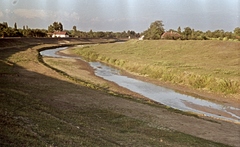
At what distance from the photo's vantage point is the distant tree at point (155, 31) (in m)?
134

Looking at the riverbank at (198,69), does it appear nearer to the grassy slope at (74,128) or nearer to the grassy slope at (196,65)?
the grassy slope at (196,65)

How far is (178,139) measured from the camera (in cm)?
1659

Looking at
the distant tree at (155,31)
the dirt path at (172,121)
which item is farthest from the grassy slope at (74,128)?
the distant tree at (155,31)

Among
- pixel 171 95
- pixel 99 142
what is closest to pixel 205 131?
pixel 99 142

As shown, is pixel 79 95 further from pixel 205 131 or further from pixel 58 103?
pixel 205 131

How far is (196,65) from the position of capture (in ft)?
178

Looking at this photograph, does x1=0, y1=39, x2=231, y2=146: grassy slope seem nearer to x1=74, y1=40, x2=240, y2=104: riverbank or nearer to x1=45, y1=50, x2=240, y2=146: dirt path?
x1=45, y1=50, x2=240, y2=146: dirt path

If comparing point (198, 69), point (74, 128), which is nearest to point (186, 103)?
point (198, 69)

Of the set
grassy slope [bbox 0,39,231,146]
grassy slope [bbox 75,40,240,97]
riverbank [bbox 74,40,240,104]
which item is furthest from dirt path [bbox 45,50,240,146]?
grassy slope [bbox 75,40,240,97]

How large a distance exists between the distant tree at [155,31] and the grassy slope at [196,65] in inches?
1557

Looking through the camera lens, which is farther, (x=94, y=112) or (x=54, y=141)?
(x=94, y=112)

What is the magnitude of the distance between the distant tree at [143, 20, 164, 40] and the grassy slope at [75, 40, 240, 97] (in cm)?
3955

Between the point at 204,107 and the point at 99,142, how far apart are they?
21.0m

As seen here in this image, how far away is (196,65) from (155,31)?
85.6 meters
